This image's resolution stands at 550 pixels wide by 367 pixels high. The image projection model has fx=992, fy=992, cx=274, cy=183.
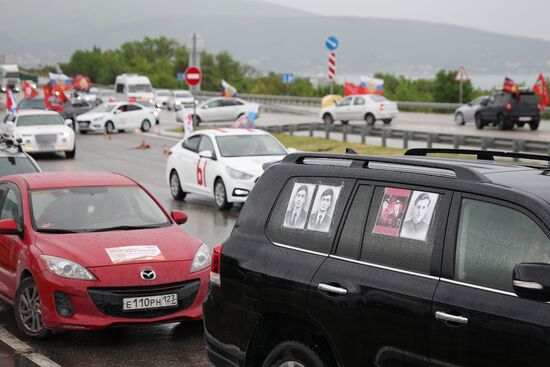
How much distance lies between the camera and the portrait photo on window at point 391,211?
5387 millimetres

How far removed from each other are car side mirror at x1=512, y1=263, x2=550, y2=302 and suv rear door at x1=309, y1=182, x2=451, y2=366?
0.60m

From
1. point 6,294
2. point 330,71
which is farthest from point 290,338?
point 330,71

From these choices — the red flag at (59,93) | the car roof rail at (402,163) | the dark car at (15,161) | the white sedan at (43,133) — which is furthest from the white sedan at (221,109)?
the car roof rail at (402,163)

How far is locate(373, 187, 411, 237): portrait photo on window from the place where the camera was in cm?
539

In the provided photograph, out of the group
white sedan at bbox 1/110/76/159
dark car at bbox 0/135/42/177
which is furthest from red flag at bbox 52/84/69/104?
dark car at bbox 0/135/42/177

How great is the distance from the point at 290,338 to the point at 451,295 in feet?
4.31

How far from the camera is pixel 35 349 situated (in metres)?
8.49

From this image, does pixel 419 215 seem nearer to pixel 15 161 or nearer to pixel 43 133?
pixel 15 161

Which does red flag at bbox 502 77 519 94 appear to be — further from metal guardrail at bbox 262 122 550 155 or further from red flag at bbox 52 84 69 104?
red flag at bbox 52 84 69 104

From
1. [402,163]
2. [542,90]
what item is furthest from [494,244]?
[542,90]

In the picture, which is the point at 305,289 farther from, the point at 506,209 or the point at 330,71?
the point at 330,71

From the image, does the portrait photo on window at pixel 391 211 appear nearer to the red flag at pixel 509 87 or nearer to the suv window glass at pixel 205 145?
the suv window glass at pixel 205 145

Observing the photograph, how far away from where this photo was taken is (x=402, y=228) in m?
5.34

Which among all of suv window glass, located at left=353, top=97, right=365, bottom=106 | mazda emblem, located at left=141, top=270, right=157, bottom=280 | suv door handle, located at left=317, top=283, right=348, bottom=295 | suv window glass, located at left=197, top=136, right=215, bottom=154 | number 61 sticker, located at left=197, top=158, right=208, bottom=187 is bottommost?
suv window glass, located at left=353, top=97, right=365, bottom=106
